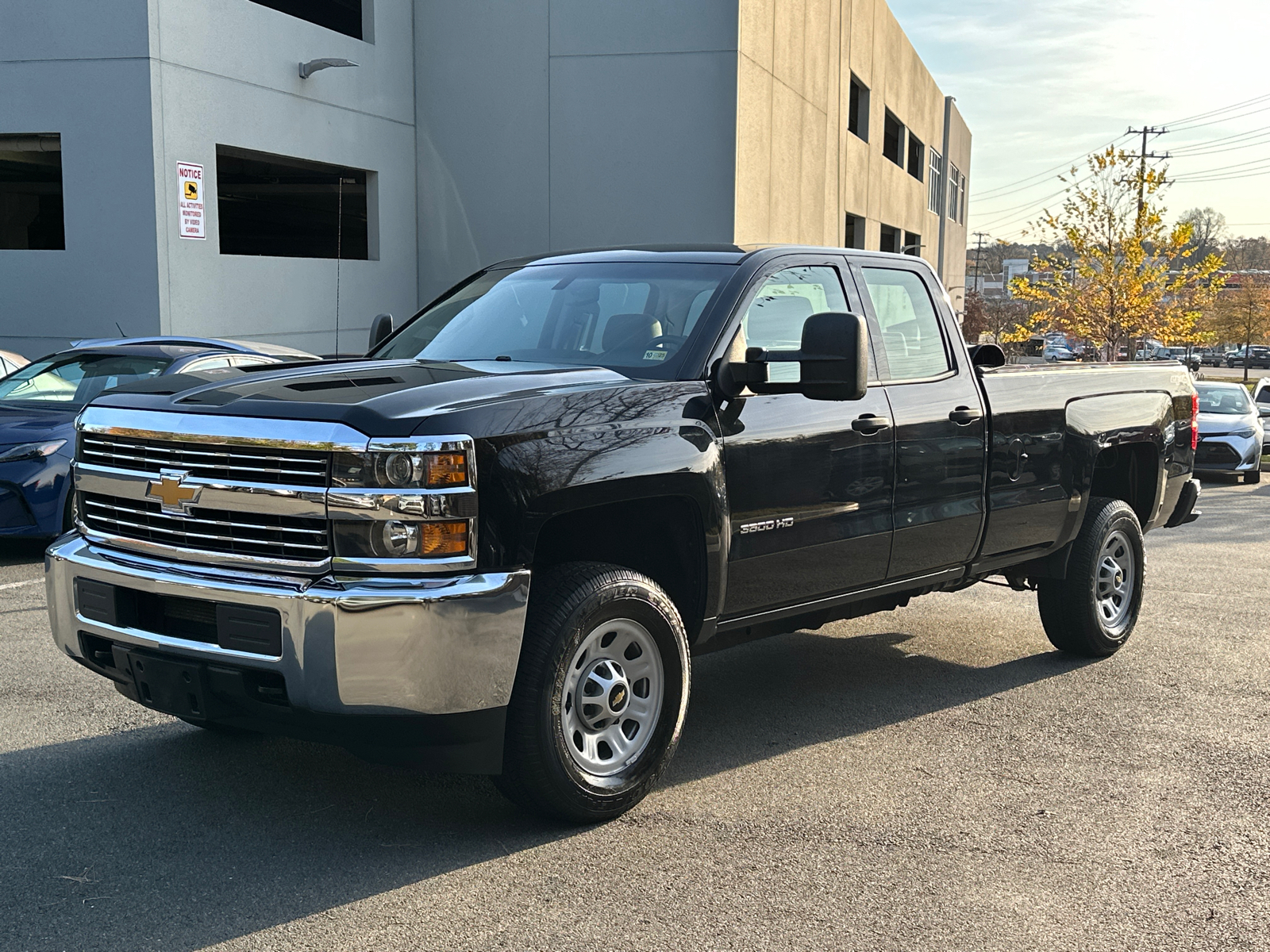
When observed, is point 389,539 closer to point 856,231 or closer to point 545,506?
point 545,506

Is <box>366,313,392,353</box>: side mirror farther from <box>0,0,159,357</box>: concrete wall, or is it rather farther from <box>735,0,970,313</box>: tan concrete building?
<box>735,0,970,313</box>: tan concrete building

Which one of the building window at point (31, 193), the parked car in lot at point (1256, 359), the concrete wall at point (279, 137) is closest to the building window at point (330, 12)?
the concrete wall at point (279, 137)

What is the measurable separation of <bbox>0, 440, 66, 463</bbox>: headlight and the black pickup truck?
4.34 meters

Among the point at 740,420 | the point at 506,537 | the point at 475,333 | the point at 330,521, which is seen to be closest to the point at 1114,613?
the point at 740,420

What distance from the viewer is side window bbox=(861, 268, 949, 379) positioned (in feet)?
19.1

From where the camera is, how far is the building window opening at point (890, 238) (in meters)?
42.2

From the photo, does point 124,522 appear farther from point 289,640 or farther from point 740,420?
point 740,420

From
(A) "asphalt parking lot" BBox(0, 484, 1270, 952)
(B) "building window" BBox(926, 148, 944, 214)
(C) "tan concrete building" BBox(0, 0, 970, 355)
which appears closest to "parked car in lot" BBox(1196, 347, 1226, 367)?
(B) "building window" BBox(926, 148, 944, 214)

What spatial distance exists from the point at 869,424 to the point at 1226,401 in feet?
62.8

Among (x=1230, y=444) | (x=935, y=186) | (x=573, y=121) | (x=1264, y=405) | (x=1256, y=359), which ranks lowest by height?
(x=1256, y=359)

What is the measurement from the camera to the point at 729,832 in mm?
4387

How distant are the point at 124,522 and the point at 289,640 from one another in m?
0.93

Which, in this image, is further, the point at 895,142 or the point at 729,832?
the point at 895,142

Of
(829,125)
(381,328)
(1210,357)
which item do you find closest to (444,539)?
(381,328)
